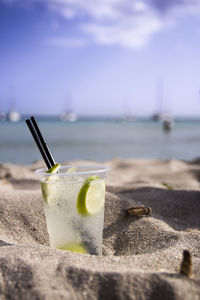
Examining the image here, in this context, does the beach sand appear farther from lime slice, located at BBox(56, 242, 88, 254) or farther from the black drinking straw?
the black drinking straw

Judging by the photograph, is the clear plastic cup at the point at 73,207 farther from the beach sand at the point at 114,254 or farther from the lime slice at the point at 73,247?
the beach sand at the point at 114,254

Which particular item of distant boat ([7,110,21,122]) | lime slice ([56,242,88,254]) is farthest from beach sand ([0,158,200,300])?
distant boat ([7,110,21,122])

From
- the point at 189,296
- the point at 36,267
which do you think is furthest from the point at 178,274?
the point at 36,267

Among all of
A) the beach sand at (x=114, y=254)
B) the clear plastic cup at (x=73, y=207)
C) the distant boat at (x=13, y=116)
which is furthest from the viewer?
the distant boat at (x=13, y=116)

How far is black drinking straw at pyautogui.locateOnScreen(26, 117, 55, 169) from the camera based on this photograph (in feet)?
6.43

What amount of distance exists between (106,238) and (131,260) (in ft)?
2.11

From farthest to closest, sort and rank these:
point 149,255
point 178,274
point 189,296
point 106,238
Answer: point 106,238 < point 149,255 < point 178,274 < point 189,296

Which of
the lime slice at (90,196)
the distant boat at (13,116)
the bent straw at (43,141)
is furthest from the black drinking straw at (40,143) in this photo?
the distant boat at (13,116)

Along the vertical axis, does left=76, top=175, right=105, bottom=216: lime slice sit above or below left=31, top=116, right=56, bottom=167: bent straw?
below

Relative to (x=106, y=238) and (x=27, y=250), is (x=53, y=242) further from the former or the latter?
(x=106, y=238)

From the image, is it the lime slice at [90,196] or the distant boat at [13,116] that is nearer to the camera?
the lime slice at [90,196]

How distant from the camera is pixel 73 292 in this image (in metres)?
1.34

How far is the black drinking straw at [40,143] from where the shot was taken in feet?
6.43

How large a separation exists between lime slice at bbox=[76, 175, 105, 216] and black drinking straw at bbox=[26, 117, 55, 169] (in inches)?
11.7
